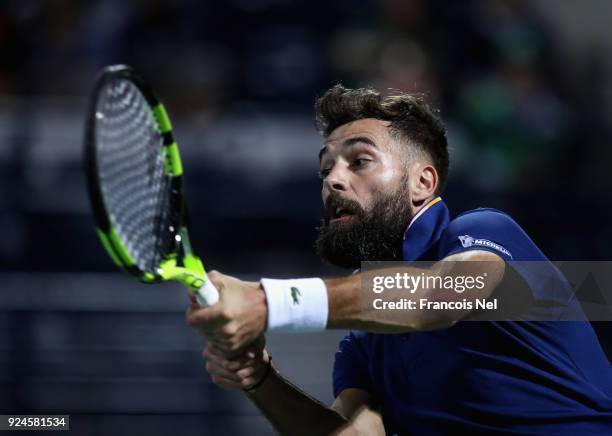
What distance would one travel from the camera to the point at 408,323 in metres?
3.20

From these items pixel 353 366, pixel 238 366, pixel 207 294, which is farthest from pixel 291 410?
pixel 207 294

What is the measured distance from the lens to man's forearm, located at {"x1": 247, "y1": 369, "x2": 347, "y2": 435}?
387 cm

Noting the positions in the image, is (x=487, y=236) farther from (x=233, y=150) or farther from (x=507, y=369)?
(x=233, y=150)

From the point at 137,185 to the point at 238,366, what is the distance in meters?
0.66

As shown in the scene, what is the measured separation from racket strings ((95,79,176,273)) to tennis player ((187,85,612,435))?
0.30m

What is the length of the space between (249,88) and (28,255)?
2169 mm

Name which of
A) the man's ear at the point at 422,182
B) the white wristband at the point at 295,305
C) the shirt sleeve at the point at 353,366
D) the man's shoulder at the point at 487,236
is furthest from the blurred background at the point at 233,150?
the white wristband at the point at 295,305

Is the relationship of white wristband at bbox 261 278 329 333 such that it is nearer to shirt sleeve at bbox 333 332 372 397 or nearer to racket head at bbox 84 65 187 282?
racket head at bbox 84 65 187 282

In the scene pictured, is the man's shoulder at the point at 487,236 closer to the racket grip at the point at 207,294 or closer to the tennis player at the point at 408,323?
the tennis player at the point at 408,323

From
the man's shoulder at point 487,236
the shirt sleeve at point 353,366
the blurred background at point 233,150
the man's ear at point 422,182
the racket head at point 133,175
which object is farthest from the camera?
the blurred background at point 233,150

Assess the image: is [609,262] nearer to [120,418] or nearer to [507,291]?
[120,418]

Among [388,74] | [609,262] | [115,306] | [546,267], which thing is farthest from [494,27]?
[546,267]

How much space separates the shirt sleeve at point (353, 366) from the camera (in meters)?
4.16

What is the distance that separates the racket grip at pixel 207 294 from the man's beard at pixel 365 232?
88 cm
